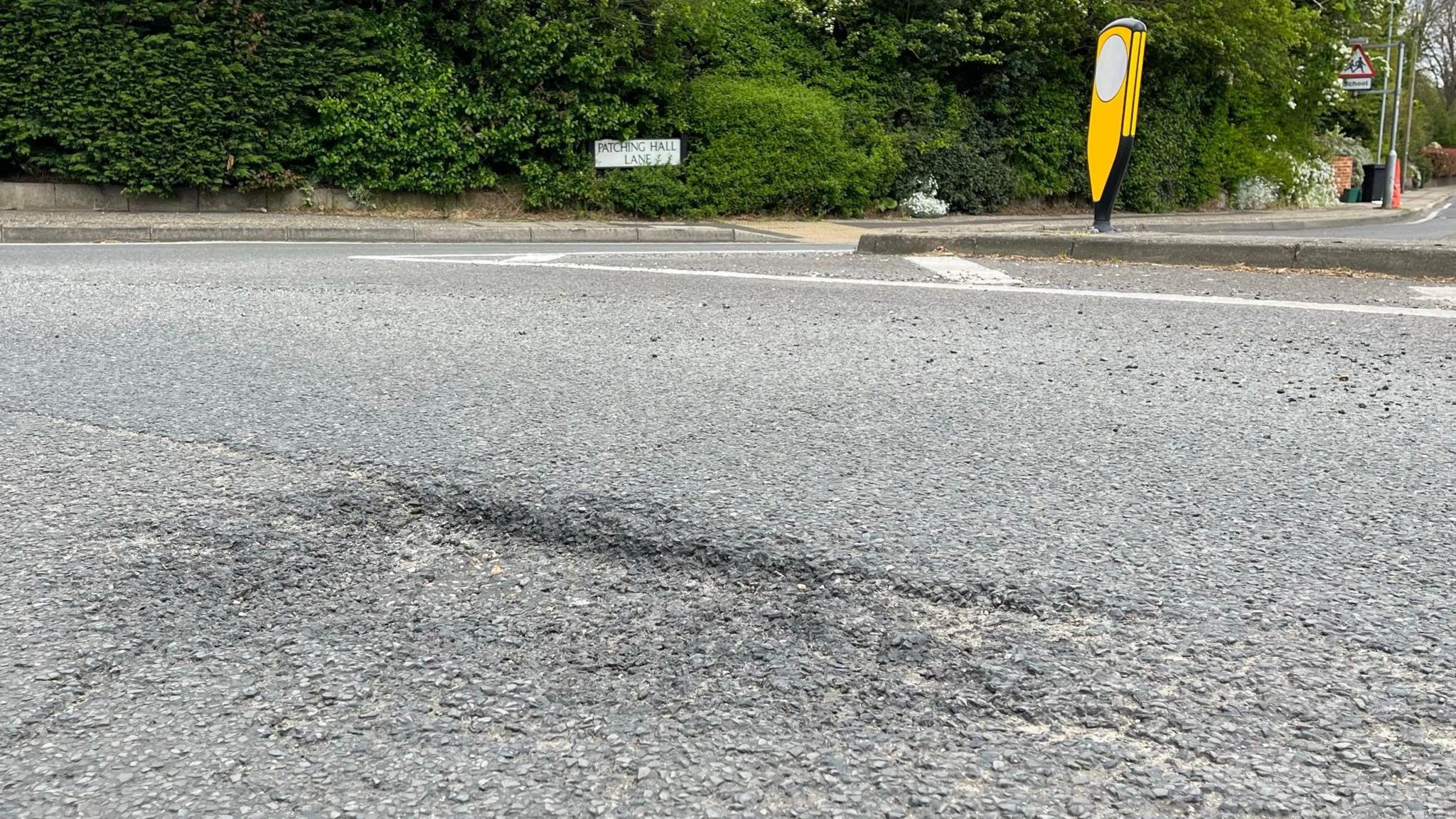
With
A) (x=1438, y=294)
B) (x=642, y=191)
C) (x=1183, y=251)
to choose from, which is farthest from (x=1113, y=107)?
(x=642, y=191)

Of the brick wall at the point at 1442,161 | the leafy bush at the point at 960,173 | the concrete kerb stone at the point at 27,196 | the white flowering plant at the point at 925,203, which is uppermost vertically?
the brick wall at the point at 1442,161

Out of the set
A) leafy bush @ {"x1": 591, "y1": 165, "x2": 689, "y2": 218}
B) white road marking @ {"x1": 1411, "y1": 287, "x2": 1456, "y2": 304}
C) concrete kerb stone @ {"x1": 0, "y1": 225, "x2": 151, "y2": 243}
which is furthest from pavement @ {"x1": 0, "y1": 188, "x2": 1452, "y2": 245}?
white road marking @ {"x1": 1411, "y1": 287, "x2": 1456, "y2": 304}

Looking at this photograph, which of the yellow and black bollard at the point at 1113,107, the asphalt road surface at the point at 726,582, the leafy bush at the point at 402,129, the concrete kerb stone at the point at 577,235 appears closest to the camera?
the asphalt road surface at the point at 726,582

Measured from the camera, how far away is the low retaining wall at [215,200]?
13711mm

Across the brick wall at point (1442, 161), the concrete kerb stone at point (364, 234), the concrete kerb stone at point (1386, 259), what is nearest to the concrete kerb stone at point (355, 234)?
the concrete kerb stone at point (364, 234)

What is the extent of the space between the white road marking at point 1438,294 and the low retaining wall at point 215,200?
11146 millimetres

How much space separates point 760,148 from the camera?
15.8 m

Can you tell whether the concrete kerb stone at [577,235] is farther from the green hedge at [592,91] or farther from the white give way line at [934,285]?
the white give way line at [934,285]

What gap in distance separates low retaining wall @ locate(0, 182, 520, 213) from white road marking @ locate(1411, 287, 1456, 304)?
11.1 metres

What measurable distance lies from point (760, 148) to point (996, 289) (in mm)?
9672

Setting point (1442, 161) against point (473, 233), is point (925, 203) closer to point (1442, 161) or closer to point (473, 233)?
point (473, 233)

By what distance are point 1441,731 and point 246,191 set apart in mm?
14725

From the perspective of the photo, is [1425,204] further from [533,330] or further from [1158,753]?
[1158,753]

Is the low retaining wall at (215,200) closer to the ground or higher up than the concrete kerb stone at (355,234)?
higher up
